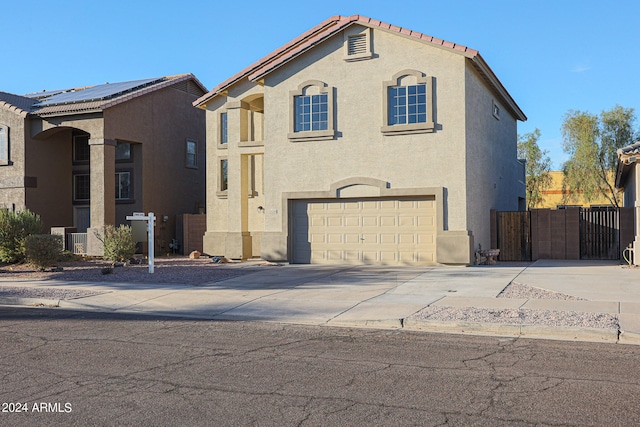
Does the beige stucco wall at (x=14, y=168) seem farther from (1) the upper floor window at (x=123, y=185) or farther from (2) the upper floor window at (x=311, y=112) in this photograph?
(2) the upper floor window at (x=311, y=112)

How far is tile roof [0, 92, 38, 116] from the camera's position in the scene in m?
28.0

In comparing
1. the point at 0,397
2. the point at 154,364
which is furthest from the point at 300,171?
the point at 0,397

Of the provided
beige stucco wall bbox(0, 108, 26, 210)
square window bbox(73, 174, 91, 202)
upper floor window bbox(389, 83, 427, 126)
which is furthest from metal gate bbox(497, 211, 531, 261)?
beige stucco wall bbox(0, 108, 26, 210)

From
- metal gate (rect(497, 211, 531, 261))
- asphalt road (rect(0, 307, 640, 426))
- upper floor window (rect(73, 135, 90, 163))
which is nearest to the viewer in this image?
asphalt road (rect(0, 307, 640, 426))

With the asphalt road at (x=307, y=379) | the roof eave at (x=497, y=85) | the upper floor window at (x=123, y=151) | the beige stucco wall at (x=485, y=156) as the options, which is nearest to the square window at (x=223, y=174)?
the upper floor window at (x=123, y=151)

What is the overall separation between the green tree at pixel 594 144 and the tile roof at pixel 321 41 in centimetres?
1521

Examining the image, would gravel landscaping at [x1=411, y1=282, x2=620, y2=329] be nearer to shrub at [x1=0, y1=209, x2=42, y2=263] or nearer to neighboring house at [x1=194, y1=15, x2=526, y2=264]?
neighboring house at [x1=194, y1=15, x2=526, y2=264]

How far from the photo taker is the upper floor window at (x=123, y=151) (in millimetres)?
30203

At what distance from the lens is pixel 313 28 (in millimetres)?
23984

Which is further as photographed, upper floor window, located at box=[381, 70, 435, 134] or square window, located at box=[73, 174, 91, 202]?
square window, located at box=[73, 174, 91, 202]

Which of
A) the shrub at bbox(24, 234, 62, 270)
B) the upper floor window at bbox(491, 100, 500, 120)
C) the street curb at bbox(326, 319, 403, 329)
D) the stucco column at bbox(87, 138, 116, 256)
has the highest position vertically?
the upper floor window at bbox(491, 100, 500, 120)

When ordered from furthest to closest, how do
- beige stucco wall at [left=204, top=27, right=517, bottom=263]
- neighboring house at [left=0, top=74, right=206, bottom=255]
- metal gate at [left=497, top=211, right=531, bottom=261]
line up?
neighboring house at [left=0, top=74, right=206, bottom=255]
metal gate at [left=497, top=211, right=531, bottom=261]
beige stucco wall at [left=204, top=27, right=517, bottom=263]

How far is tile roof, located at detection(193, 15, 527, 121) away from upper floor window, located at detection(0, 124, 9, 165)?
975 cm

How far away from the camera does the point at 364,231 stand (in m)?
21.3
